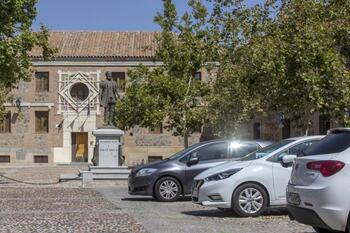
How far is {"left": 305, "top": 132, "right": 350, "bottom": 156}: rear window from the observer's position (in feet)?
27.1

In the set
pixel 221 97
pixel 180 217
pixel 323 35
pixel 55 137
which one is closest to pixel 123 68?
pixel 55 137

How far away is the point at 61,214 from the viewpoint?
12.9 meters

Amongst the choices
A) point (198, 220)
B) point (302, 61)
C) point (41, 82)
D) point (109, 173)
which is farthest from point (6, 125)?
point (198, 220)

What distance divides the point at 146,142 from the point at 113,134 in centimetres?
2036

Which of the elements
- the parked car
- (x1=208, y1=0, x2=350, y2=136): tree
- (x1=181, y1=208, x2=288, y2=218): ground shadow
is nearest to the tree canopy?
(x1=208, y1=0, x2=350, y2=136): tree

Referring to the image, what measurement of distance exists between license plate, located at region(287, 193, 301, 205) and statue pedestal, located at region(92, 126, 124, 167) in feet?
52.4

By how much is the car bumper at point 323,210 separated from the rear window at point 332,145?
1.78ft

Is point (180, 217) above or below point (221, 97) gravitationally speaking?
below

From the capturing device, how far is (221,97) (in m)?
28.4

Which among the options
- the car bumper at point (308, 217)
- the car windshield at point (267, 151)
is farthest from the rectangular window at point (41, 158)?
the car bumper at point (308, 217)

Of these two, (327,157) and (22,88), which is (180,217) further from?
(22,88)

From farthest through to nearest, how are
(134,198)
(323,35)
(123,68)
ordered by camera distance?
1. (123,68)
2. (323,35)
3. (134,198)

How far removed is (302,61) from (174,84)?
1553 centimetres

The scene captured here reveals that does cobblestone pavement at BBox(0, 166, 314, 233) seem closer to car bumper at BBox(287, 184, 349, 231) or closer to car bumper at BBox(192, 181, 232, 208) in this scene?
car bumper at BBox(192, 181, 232, 208)
